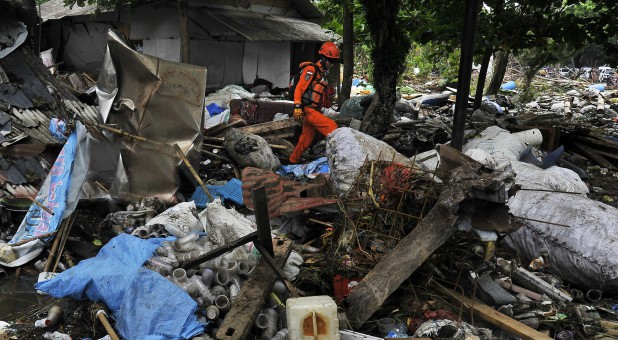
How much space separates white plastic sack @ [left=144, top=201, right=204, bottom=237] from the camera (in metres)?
4.99

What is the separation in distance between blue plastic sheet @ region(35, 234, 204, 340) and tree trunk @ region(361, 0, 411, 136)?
18.5 feet

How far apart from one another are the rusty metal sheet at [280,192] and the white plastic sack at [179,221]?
0.55m

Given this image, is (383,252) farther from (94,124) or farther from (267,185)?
(94,124)

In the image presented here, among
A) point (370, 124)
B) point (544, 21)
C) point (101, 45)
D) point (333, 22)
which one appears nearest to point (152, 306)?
point (370, 124)

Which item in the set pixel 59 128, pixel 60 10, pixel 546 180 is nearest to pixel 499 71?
pixel 546 180

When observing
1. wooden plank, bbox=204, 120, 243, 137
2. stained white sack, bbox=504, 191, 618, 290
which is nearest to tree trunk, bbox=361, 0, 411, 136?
wooden plank, bbox=204, 120, 243, 137

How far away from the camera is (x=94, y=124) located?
19.2ft

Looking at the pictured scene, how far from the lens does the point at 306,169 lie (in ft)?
24.3

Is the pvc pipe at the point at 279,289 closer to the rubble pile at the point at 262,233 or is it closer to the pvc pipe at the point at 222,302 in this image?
the rubble pile at the point at 262,233

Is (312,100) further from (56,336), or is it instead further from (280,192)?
(56,336)

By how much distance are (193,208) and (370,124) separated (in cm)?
426

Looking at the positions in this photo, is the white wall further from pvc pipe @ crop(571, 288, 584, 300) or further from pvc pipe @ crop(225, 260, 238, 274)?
pvc pipe @ crop(571, 288, 584, 300)

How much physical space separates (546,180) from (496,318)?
258 centimetres

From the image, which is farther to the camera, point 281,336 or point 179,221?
point 179,221
